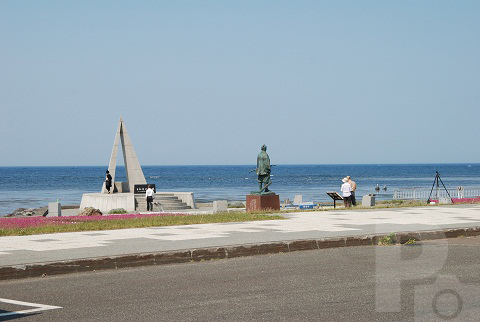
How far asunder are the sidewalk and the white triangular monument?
73.5 ft

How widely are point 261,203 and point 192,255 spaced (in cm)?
1287

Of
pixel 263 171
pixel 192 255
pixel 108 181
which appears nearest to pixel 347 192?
pixel 263 171

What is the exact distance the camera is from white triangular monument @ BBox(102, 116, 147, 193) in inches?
1673

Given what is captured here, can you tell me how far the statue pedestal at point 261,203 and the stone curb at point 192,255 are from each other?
9606 mm

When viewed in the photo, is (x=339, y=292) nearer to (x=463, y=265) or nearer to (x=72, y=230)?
(x=463, y=265)

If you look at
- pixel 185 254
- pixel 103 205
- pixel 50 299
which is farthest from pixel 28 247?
pixel 103 205

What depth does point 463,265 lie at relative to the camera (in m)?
12.0

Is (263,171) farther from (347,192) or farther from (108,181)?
(108,181)

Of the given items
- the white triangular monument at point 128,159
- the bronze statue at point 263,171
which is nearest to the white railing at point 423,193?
the bronze statue at point 263,171

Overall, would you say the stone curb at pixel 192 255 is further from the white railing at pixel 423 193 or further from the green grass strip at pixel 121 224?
the white railing at pixel 423 193

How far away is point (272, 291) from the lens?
9.60m

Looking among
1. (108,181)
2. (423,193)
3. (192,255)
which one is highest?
(108,181)

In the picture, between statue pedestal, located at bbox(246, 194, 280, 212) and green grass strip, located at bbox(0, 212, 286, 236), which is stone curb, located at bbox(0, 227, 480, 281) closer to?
green grass strip, located at bbox(0, 212, 286, 236)

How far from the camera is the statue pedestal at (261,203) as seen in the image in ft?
85.3
